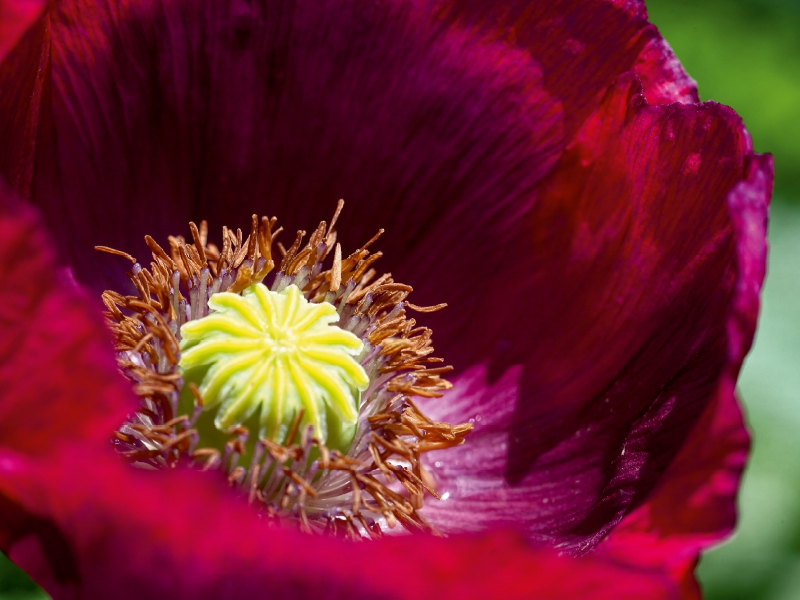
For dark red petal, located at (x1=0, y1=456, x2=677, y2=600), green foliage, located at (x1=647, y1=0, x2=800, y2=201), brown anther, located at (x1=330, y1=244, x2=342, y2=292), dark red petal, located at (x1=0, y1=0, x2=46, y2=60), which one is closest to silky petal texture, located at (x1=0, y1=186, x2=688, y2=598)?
dark red petal, located at (x1=0, y1=456, x2=677, y2=600)

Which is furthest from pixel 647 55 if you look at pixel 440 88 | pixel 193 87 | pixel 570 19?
pixel 193 87

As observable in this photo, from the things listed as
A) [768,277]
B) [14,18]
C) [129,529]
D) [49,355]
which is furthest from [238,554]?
[768,277]

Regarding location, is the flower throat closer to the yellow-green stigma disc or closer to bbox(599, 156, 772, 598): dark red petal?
the yellow-green stigma disc

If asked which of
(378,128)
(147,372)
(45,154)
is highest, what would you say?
(378,128)

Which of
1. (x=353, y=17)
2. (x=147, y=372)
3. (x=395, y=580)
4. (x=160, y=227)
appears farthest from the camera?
(x=160, y=227)

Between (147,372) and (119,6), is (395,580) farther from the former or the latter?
(119,6)

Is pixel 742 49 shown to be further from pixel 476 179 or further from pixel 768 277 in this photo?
pixel 476 179

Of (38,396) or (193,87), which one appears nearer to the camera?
(38,396)
